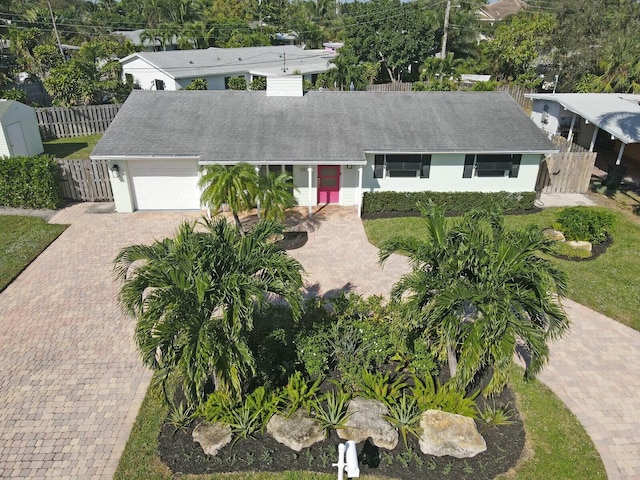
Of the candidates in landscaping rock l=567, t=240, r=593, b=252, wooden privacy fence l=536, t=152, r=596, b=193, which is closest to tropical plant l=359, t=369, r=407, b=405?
landscaping rock l=567, t=240, r=593, b=252

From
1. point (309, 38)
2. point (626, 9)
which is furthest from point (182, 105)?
point (309, 38)

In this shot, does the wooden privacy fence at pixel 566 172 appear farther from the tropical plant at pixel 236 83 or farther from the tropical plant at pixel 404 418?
the tropical plant at pixel 236 83

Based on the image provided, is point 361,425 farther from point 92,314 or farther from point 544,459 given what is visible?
point 92,314

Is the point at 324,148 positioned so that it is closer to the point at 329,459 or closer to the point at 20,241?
the point at 20,241

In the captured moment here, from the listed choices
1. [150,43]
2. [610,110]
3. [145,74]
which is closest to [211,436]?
[610,110]

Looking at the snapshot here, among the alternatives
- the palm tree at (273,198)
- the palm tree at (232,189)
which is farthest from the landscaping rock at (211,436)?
the palm tree at (273,198)

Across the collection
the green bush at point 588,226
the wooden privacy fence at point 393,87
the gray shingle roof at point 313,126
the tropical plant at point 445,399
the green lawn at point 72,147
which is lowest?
the green lawn at point 72,147

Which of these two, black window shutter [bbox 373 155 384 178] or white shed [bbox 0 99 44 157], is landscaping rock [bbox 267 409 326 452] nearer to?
black window shutter [bbox 373 155 384 178]
